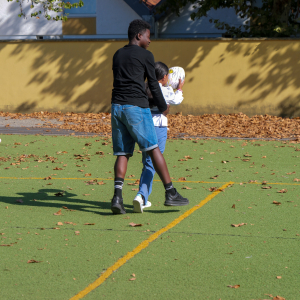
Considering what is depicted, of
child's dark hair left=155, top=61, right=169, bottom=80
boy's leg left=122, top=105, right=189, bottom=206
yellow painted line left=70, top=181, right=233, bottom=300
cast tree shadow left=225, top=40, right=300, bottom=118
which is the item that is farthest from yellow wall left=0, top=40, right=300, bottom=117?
boy's leg left=122, top=105, right=189, bottom=206

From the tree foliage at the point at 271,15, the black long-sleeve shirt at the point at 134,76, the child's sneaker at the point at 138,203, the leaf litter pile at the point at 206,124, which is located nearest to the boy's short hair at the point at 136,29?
the black long-sleeve shirt at the point at 134,76

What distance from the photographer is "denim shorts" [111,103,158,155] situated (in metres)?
5.33

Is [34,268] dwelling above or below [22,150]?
above

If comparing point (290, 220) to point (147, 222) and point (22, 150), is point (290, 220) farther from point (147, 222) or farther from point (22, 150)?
point (22, 150)

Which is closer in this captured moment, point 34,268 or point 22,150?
point 34,268

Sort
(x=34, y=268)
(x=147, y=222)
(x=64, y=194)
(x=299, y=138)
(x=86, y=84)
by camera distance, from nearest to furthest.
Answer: (x=34, y=268)
(x=147, y=222)
(x=64, y=194)
(x=299, y=138)
(x=86, y=84)

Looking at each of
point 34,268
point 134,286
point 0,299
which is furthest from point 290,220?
point 0,299

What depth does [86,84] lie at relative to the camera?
17.9 meters

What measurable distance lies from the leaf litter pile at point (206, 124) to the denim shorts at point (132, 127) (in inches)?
296

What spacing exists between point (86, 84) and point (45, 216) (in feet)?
41.9

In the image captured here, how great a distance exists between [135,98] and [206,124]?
9.97 meters

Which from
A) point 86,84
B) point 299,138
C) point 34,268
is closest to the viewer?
point 34,268

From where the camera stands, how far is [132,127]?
5340 millimetres

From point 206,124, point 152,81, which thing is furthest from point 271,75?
point 152,81
